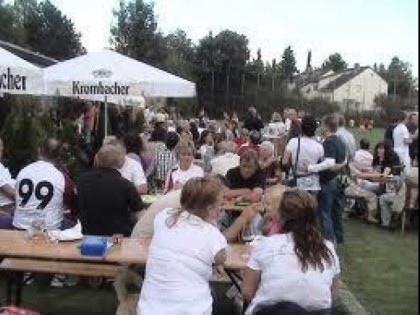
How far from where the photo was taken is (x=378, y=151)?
12.2 m

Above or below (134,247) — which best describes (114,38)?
above

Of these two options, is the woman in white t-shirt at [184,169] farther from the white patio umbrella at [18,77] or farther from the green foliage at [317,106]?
the green foliage at [317,106]

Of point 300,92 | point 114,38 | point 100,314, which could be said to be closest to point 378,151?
point 100,314

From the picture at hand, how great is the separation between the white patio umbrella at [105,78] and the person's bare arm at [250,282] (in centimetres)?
588

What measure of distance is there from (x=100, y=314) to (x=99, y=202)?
98cm

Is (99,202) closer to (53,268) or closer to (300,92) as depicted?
(53,268)

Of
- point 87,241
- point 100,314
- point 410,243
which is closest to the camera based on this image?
point 410,243

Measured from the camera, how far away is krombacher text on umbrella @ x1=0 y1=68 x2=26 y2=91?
7002 mm

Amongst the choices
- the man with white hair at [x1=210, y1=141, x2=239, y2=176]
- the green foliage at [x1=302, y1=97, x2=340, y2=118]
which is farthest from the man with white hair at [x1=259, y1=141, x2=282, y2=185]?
the green foliage at [x1=302, y1=97, x2=340, y2=118]

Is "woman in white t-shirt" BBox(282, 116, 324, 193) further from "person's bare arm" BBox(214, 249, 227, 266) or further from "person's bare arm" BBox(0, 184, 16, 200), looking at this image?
"person's bare arm" BBox(214, 249, 227, 266)

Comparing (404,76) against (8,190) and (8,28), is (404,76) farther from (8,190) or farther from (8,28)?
(8,28)

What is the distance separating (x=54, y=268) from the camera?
5.39 m

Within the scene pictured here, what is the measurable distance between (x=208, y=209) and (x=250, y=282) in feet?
1.74

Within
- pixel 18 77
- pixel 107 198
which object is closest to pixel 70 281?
pixel 107 198
